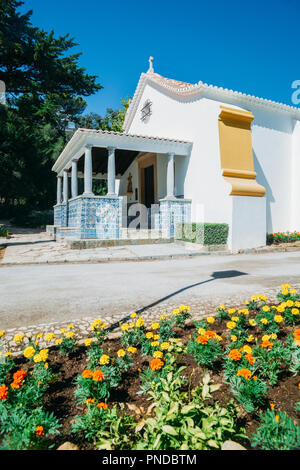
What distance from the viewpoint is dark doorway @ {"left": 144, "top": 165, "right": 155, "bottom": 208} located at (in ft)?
53.0

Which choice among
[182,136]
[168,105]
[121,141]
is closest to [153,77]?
[168,105]

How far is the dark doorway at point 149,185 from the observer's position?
16.1 m

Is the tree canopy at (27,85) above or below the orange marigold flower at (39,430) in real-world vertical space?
above

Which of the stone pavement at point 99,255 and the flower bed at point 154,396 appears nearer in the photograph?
the flower bed at point 154,396

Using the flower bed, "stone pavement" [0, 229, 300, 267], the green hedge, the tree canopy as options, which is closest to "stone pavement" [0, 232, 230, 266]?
"stone pavement" [0, 229, 300, 267]

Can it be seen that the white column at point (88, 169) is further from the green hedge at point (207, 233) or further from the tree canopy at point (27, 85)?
the tree canopy at point (27, 85)

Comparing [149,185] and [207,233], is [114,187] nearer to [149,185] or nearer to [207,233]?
[207,233]

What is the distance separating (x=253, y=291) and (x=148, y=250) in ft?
18.8

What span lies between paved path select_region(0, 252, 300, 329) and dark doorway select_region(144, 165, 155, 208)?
8844mm

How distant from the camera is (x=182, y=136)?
13.6 meters

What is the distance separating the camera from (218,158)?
11180 mm

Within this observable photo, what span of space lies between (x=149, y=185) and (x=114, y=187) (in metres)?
5.18

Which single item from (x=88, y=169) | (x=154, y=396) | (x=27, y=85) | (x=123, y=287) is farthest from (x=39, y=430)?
(x=27, y=85)

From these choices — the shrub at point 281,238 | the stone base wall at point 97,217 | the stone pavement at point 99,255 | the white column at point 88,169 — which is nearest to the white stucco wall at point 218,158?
the shrub at point 281,238
